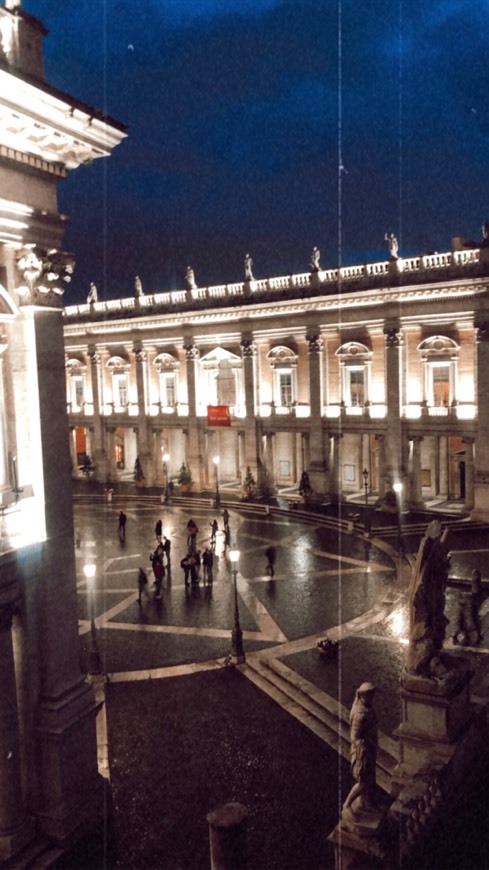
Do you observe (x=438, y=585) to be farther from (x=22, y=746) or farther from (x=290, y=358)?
(x=290, y=358)

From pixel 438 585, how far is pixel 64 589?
6.04 metres

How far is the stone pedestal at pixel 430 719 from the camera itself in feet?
35.8

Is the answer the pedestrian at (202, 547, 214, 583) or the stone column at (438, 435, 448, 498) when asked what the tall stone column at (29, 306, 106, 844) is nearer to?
the pedestrian at (202, 547, 214, 583)

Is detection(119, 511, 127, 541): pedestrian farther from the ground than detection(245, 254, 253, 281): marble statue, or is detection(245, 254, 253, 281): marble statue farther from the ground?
detection(245, 254, 253, 281): marble statue

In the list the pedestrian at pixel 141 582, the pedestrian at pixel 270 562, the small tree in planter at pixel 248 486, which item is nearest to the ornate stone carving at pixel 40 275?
the pedestrian at pixel 141 582

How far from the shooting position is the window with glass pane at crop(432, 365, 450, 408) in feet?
119

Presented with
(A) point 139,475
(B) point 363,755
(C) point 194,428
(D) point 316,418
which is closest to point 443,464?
(D) point 316,418

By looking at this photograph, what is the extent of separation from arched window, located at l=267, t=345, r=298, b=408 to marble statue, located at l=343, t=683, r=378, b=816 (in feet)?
110

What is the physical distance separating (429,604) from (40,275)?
8.13 metres

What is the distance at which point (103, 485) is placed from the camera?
161 ft

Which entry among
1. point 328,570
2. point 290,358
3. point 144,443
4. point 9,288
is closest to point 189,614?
point 328,570

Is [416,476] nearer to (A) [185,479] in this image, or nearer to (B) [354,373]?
(B) [354,373]

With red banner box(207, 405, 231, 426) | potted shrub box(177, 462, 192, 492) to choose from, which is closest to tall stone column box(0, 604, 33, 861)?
red banner box(207, 405, 231, 426)

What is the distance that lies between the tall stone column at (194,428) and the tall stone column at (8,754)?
35702 millimetres
